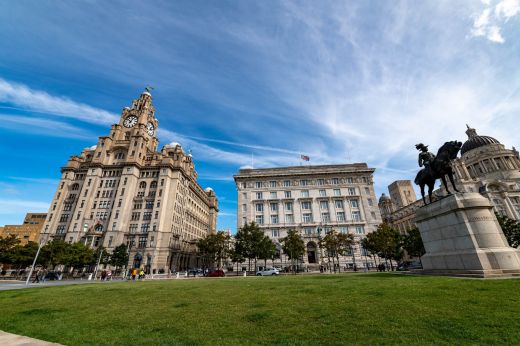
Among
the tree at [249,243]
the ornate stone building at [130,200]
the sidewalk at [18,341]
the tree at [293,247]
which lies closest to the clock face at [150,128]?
the ornate stone building at [130,200]

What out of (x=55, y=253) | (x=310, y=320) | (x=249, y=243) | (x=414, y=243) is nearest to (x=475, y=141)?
(x=414, y=243)

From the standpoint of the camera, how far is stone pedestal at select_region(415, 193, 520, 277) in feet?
42.2

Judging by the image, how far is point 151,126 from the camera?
313ft

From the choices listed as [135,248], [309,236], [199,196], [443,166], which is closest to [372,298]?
[443,166]

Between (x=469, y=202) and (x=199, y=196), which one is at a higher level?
(x=199, y=196)

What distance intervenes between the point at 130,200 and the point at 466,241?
261ft

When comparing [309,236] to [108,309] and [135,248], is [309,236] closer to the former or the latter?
[135,248]

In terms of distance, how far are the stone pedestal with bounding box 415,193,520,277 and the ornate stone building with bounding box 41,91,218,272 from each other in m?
65.1

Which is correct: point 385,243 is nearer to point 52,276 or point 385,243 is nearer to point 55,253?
point 52,276

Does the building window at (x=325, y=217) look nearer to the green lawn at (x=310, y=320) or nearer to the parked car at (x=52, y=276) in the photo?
the green lawn at (x=310, y=320)

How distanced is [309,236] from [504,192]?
239 ft

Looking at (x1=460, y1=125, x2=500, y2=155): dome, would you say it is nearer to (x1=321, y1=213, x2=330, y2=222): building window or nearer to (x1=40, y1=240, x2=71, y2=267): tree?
(x1=321, y1=213, x2=330, y2=222): building window

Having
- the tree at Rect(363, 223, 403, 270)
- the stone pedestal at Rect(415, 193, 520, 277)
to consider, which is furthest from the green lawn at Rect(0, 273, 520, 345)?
the tree at Rect(363, 223, 403, 270)

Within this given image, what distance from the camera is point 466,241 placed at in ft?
46.1
